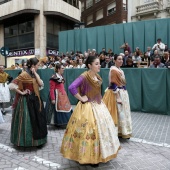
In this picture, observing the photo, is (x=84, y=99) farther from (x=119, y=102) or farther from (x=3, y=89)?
(x=3, y=89)

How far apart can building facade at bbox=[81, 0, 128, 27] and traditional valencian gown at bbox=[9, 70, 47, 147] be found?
78.7 ft

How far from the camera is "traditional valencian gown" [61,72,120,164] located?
3.42m

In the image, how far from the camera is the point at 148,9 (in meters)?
23.2

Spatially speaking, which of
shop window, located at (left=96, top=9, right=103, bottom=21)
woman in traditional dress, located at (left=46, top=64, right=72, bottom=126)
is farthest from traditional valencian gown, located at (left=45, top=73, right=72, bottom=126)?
shop window, located at (left=96, top=9, right=103, bottom=21)

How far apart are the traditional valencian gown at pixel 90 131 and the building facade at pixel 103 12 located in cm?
2460

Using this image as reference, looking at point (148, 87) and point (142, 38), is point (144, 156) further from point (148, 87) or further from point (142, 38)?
point (142, 38)

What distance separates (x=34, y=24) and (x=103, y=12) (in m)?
12.4

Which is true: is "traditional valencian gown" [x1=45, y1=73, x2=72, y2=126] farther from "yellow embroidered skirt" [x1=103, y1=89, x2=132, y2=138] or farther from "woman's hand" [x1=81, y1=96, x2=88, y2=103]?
"woman's hand" [x1=81, y1=96, x2=88, y2=103]

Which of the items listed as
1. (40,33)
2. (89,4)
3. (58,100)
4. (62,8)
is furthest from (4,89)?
(89,4)

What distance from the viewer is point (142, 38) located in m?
14.7

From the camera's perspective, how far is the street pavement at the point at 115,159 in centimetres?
378

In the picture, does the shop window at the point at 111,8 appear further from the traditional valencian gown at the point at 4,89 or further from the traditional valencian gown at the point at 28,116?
the traditional valencian gown at the point at 28,116

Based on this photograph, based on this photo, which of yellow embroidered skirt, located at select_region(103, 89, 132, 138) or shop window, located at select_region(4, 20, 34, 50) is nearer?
yellow embroidered skirt, located at select_region(103, 89, 132, 138)

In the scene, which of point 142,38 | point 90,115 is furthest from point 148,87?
point 142,38
